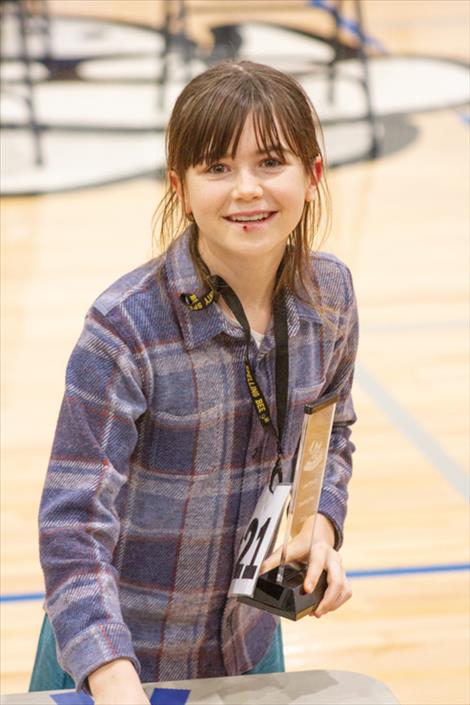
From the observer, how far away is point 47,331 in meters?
4.74

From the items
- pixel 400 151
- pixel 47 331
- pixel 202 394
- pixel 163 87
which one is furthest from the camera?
pixel 163 87

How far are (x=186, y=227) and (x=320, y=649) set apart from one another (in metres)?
1.50

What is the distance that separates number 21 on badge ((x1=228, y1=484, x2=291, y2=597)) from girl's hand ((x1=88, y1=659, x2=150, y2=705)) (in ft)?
0.74

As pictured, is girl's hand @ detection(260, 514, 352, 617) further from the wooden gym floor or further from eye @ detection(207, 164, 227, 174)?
the wooden gym floor

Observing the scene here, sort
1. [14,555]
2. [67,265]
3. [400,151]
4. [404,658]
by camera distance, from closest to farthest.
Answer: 1. [404,658]
2. [14,555]
3. [67,265]
4. [400,151]

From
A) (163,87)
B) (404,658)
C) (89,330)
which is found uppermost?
(89,330)

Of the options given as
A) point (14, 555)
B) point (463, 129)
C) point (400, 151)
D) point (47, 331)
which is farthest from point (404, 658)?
point (463, 129)

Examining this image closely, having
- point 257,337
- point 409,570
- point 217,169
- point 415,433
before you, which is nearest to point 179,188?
point 217,169

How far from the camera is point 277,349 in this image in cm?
165

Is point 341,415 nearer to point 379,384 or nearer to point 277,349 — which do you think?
point 277,349

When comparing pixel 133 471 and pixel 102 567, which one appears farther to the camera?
pixel 133 471

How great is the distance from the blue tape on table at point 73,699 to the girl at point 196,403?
90 mm

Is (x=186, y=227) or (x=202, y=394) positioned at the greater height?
(x=186, y=227)

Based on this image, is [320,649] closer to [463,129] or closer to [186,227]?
[186,227]
